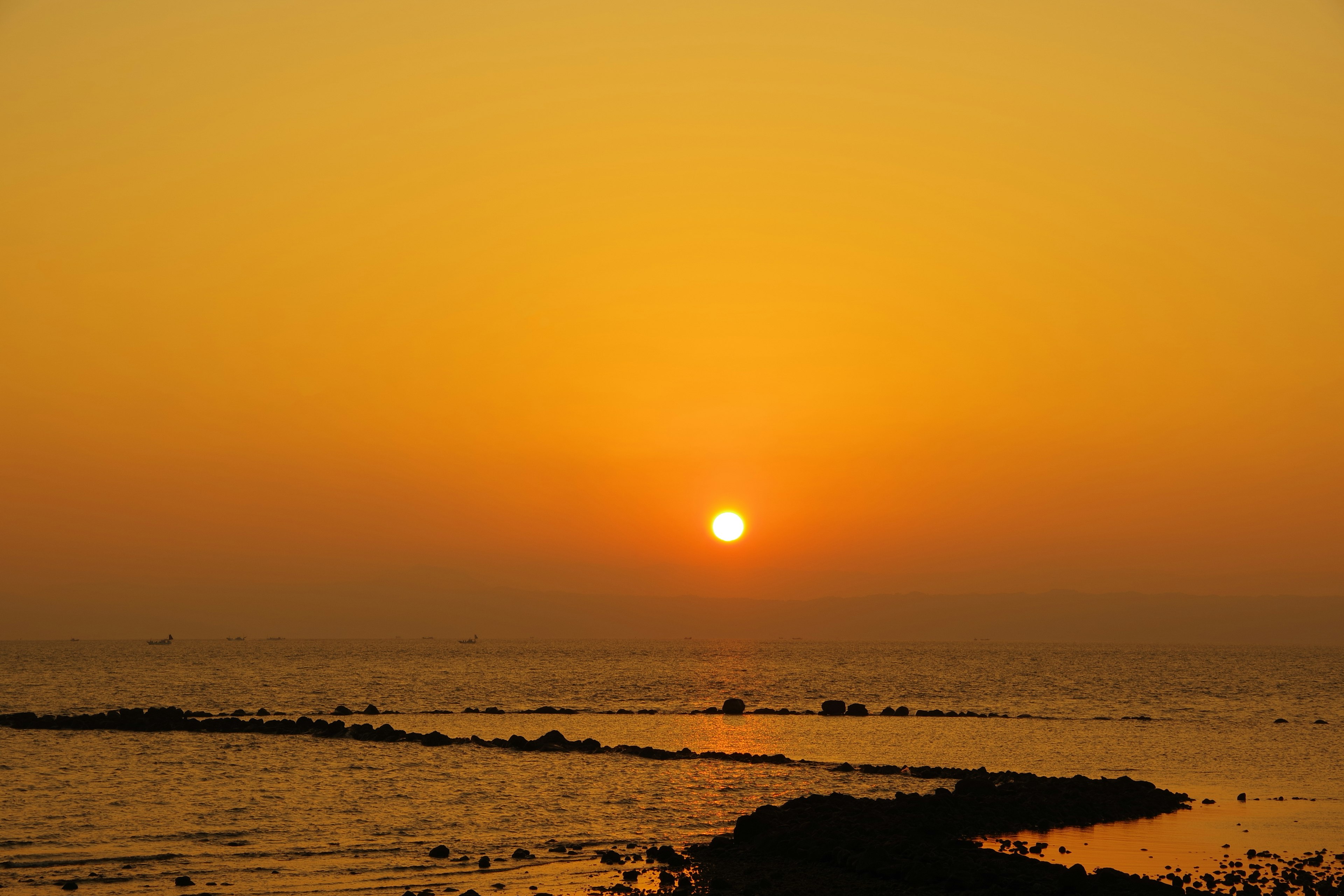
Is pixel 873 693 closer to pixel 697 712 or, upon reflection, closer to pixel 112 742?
pixel 697 712

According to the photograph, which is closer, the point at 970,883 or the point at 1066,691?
the point at 970,883

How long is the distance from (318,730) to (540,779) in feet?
77.0

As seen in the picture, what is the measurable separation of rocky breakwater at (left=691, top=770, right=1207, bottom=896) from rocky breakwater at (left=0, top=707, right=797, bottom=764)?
15.9 m

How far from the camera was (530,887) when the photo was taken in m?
23.0

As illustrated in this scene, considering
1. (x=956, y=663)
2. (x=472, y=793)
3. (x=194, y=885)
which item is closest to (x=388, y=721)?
(x=472, y=793)

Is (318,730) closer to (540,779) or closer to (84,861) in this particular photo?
(540,779)

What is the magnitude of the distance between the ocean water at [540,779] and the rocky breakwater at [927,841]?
5.82ft

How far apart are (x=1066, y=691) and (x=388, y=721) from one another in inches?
2603

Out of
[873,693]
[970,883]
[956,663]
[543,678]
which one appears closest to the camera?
[970,883]

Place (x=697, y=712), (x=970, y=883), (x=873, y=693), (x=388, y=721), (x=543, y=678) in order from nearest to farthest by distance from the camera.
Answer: (x=970, y=883) < (x=388, y=721) < (x=697, y=712) < (x=873, y=693) < (x=543, y=678)

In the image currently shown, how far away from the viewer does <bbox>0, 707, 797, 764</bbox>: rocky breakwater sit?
50.2 m

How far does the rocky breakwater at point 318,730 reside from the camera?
50188 millimetres

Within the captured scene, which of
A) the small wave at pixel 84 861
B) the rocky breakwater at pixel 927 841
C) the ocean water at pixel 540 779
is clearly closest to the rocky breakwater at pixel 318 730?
the ocean water at pixel 540 779

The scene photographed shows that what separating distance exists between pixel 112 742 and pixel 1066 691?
3280 inches
